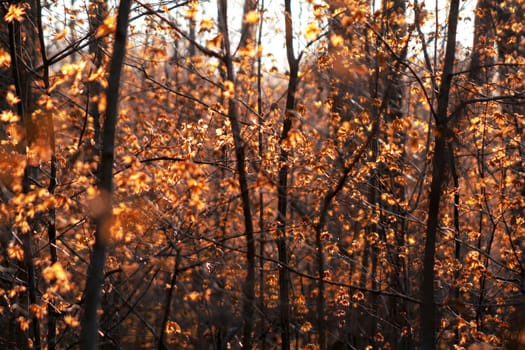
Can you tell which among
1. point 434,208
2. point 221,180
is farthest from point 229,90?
point 221,180

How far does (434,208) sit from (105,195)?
2.39 m

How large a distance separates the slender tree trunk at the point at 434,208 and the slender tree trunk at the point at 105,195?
226 centimetres

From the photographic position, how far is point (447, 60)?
180 inches

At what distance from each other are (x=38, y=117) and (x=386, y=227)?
426 cm

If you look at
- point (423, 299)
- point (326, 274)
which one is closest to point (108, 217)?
point (423, 299)

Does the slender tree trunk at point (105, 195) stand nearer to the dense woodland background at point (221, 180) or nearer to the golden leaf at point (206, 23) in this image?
the dense woodland background at point (221, 180)

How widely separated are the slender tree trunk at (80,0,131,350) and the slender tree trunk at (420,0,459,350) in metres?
2.26

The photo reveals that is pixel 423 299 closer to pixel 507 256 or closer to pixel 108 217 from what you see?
pixel 108 217

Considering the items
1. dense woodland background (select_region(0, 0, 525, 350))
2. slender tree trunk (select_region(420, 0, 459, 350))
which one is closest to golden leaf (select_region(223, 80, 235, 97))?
dense woodland background (select_region(0, 0, 525, 350))

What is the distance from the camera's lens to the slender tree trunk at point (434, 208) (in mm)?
4231

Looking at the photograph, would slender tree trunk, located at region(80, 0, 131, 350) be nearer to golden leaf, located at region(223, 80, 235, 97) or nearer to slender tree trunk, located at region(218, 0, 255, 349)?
golden leaf, located at region(223, 80, 235, 97)

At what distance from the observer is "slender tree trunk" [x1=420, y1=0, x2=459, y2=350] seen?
167 inches

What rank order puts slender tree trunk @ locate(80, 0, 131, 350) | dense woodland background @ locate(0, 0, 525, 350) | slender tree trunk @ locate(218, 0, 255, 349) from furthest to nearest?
slender tree trunk @ locate(218, 0, 255, 349), dense woodland background @ locate(0, 0, 525, 350), slender tree trunk @ locate(80, 0, 131, 350)

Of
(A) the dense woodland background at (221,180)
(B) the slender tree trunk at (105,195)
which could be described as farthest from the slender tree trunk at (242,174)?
(B) the slender tree trunk at (105,195)
